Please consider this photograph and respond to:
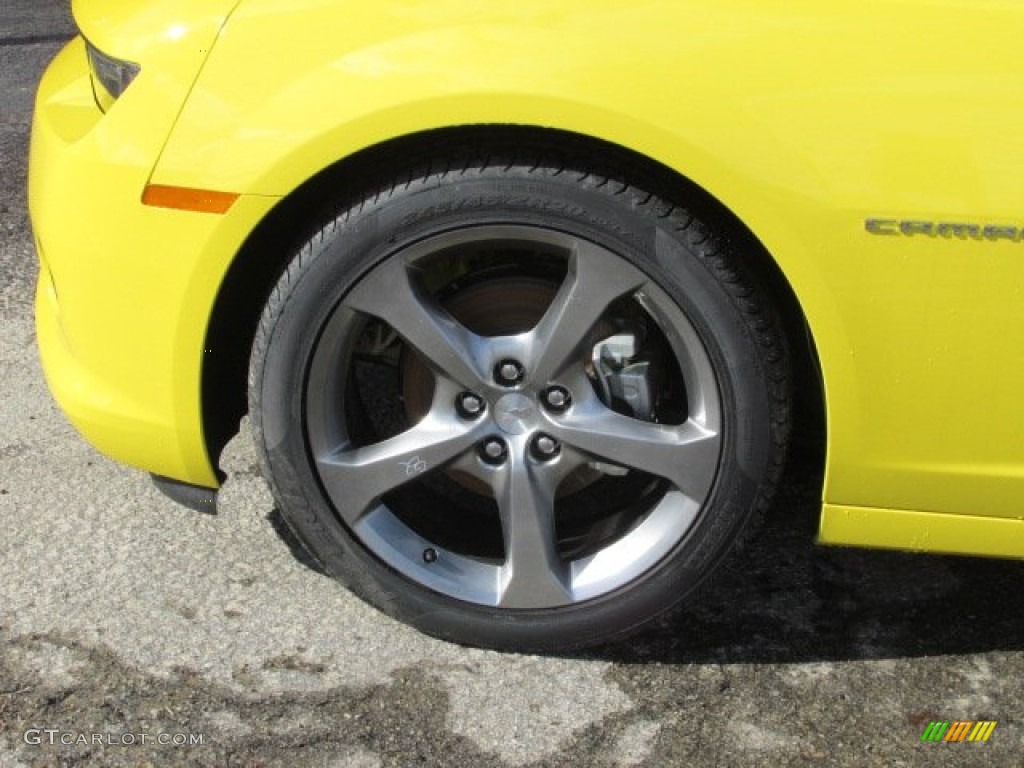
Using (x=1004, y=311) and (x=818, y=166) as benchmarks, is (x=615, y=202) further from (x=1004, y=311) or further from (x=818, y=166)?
(x=1004, y=311)

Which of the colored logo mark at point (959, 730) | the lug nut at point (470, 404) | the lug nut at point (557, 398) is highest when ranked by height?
the lug nut at point (557, 398)

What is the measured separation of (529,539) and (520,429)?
0.21 meters

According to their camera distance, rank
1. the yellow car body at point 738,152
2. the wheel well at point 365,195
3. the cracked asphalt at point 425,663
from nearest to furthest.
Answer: the yellow car body at point 738,152
the wheel well at point 365,195
the cracked asphalt at point 425,663

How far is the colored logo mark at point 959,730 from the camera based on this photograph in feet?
9.09

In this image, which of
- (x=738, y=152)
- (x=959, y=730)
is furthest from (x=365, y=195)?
(x=959, y=730)

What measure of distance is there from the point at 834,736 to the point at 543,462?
0.72 meters

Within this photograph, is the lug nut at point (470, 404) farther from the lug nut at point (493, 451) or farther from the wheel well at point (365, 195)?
the wheel well at point (365, 195)

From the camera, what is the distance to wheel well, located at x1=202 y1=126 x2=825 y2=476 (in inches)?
103

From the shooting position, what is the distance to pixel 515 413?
2791mm

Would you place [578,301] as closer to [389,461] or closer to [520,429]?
[520,429]

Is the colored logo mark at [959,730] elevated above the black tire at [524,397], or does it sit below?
below

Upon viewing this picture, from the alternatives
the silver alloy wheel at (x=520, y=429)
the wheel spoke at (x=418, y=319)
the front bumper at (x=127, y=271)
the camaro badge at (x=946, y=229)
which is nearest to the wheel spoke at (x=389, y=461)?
the silver alloy wheel at (x=520, y=429)

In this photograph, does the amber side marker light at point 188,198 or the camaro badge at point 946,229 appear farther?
the amber side marker light at point 188,198

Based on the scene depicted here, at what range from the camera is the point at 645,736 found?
109 inches
